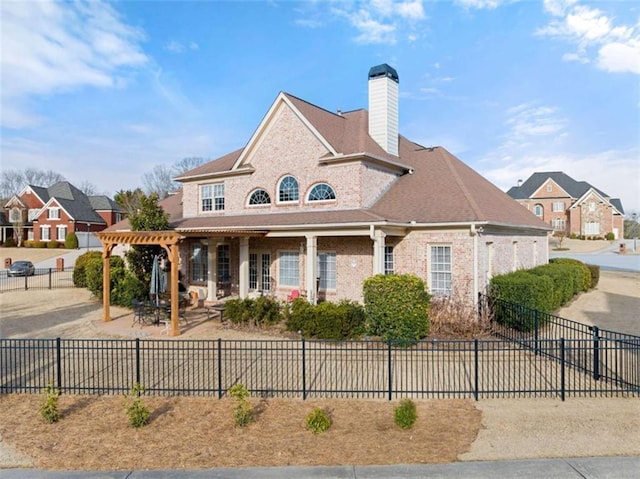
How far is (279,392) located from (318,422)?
1974 mm

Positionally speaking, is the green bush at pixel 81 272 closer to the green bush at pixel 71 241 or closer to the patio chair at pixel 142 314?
the patio chair at pixel 142 314

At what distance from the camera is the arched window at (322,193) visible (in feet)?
59.5

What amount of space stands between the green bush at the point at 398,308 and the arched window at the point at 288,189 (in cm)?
757

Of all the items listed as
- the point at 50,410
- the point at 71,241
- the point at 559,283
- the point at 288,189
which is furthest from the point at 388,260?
the point at 71,241

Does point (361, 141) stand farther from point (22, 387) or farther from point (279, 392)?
point (22, 387)

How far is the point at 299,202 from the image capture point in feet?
61.8

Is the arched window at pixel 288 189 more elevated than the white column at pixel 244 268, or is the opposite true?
the arched window at pixel 288 189

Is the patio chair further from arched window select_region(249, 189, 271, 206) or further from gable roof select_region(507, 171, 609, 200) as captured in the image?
gable roof select_region(507, 171, 609, 200)

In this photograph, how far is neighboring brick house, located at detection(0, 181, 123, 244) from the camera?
55.5 meters

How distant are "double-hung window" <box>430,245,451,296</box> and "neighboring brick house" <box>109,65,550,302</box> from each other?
4 centimetres

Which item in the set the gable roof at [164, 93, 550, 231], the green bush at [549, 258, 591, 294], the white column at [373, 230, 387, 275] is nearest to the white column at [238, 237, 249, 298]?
the gable roof at [164, 93, 550, 231]

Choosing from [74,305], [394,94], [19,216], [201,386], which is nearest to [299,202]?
[394,94]

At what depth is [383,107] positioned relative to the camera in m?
20.0

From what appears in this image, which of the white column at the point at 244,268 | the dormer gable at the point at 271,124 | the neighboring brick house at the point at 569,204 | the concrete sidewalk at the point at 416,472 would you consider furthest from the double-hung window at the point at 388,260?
the neighboring brick house at the point at 569,204
